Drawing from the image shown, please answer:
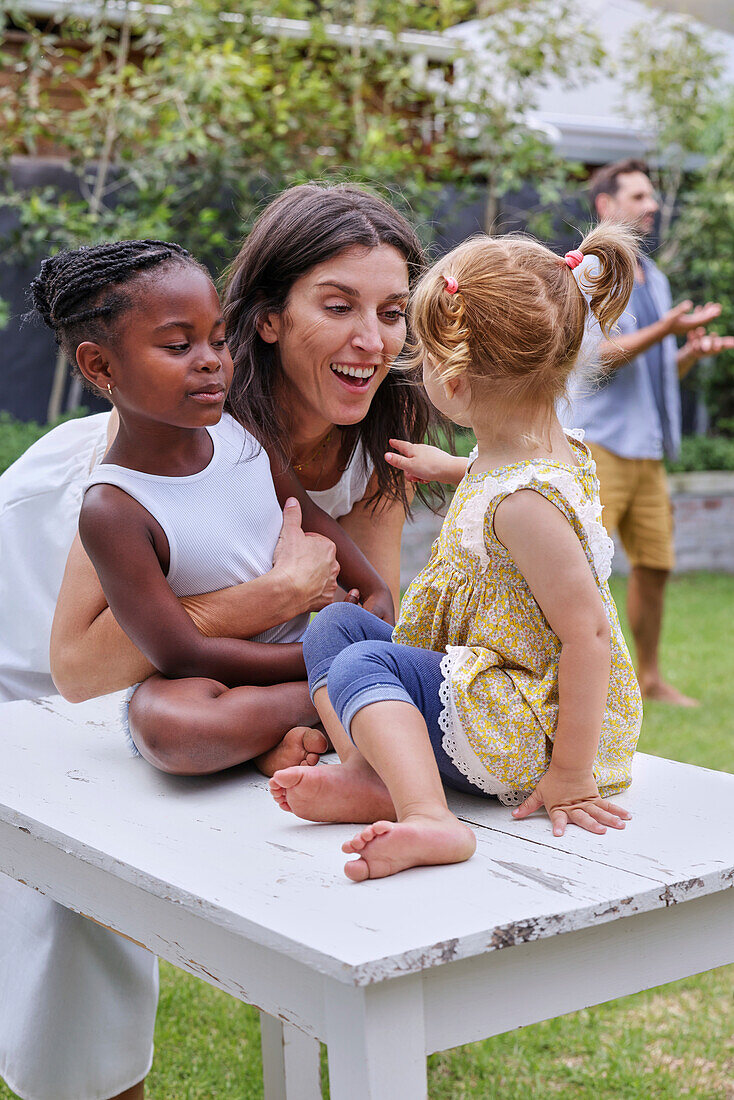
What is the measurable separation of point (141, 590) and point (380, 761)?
43 centimetres

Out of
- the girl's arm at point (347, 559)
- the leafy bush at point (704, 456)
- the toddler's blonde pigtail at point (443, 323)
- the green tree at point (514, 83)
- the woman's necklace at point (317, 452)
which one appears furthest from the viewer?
the leafy bush at point (704, 456)

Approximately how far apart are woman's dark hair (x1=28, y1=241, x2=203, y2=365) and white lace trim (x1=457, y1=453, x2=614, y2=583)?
54 centimetres

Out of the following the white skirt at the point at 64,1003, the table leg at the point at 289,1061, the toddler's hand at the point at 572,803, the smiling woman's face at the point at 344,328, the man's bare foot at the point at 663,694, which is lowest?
the man's bare foot at the point at 663,694

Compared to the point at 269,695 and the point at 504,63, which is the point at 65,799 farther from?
the point at 504,63

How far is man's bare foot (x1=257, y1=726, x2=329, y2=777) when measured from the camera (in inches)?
63.6

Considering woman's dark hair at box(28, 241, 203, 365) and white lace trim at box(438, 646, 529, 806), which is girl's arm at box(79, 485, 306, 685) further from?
white lace trim at box(438, 646, 529, 806)

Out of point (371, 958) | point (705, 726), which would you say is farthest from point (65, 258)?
point (705, 726)

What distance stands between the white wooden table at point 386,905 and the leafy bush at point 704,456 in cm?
730

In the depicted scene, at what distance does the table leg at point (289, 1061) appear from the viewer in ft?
6.85

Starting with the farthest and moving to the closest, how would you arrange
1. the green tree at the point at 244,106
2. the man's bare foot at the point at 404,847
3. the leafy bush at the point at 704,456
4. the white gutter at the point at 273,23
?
the leafy bush at the point at 704,456
the white gutter at the point at 273,23
the green tree at the point at 244,106
the man's bare foot at the point at 404,847

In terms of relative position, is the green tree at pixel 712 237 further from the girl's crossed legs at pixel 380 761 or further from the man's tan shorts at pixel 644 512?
the girl's crossed legs at pixel 380 761

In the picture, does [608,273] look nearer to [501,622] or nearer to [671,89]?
[501,622]

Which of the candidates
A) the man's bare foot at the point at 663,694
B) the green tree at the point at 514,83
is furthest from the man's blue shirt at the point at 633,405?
the green tree at the point at 514,83

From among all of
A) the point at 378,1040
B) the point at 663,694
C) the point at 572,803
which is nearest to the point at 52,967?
the point at 572,803
